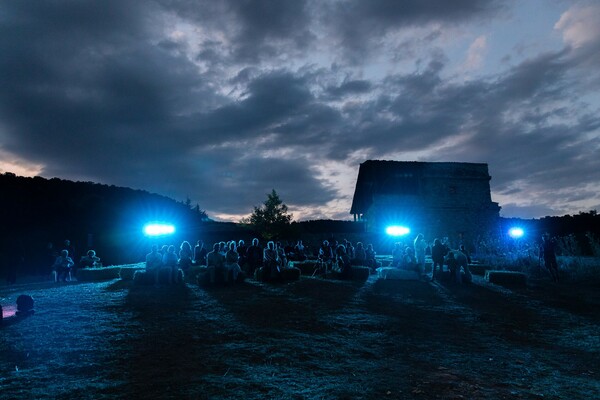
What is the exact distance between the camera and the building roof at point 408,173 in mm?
34094

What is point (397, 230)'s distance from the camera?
31.7 m

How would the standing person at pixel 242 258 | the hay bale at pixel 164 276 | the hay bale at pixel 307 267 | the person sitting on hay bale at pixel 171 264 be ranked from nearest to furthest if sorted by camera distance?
the hay bale at pixel 164 276
the person sitting on hay bale at pixel 171 264
the standing person at pixel 242 258
the hay bale at pixel 307 267

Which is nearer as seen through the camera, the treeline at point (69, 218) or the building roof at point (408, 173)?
the treeline at point (69, 218)

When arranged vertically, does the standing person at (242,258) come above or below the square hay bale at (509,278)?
above

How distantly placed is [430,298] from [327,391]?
6.65m

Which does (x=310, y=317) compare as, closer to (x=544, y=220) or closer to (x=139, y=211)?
(x=139, y=211)

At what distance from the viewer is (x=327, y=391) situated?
3.63 metres

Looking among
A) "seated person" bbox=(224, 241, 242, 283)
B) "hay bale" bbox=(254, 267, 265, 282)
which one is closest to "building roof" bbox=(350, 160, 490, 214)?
"hay bale" bbox=(254, 267, 265, 282)

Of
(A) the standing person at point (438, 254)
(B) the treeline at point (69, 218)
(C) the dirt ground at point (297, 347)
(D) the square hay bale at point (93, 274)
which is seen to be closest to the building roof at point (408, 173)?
(A) the standing person at point (438, 254)

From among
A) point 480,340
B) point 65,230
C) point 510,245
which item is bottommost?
point 480,340

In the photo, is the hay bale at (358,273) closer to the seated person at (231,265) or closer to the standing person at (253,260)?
the standing person at (253,260)

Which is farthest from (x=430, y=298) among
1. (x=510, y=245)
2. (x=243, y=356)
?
(x=510, y=245)

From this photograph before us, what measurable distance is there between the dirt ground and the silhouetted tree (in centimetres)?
2739

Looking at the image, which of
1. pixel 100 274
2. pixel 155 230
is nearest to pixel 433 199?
pixel 155 230
